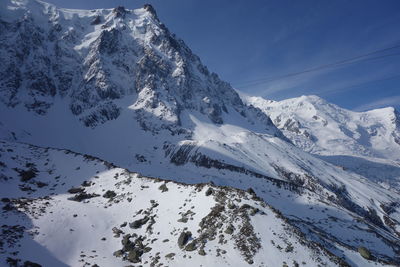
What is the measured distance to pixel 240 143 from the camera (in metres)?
197

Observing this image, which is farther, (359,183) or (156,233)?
(359,183)

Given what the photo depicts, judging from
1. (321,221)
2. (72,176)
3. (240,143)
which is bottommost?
(321,221)

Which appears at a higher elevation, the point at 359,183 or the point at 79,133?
the point at 79,133

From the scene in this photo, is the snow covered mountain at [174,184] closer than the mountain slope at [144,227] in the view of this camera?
No

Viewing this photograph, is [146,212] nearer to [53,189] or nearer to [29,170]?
[53,189]

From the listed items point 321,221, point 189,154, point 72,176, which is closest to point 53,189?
point 72,176

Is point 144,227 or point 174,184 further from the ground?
point 174,184

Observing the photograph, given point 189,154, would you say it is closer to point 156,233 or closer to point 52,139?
point 52,139

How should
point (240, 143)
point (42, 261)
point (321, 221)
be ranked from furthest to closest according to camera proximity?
point (240, 143)
point (321, 221)
point (42, 261)

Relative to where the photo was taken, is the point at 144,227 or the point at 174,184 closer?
the point at 144,227

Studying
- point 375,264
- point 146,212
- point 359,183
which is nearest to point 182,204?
point 146,212

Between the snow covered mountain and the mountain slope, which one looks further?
the snow covered mountain

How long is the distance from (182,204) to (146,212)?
4860 millimetres

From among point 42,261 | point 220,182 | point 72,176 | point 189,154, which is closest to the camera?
Answer: point 42,261
